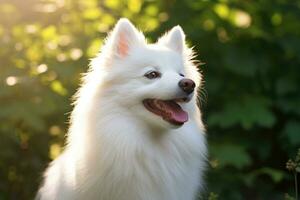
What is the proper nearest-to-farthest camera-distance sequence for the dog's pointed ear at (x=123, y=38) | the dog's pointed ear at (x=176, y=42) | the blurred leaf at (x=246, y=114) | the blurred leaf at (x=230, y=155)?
the dog's pointed ear at (x=123, y=38) < the dog's pointed ear at (x=176, y=42) < the blurred leaf at (x=230, y=155) < the blurred leaf at (x=246, y=114)

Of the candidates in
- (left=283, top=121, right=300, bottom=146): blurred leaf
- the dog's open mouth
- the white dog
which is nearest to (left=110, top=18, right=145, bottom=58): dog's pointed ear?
the white dog

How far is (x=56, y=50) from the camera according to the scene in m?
7.64

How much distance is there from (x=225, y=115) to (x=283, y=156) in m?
0.98

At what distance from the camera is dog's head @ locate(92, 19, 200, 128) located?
5.21 m

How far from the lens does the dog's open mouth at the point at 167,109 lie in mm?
5246

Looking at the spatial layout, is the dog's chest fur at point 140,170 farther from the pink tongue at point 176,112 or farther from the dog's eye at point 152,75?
the dog's eye at point 152,75

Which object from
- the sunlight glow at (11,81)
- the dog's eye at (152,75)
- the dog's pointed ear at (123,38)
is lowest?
the dog's eye at (152,75)

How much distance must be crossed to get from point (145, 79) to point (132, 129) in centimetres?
37

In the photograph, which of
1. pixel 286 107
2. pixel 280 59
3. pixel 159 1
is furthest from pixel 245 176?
pixel 159 1

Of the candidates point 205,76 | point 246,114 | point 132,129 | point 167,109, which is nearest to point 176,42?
point 167,109

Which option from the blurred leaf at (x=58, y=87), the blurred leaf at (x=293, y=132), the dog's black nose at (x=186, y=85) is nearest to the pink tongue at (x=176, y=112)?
the dog's black nose at (x=186, y=85)

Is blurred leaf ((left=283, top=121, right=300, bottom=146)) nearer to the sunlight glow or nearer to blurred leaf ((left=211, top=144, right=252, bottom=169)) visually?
blurred leaf ((left=211, top=144, right=252, bottom=169))

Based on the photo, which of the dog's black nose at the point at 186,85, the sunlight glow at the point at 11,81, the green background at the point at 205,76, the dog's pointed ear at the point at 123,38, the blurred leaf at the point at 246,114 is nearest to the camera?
the dog's black nose at the point at 186,85

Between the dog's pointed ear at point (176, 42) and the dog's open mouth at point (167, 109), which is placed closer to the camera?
the dog's open mouth at point (167, 109)
